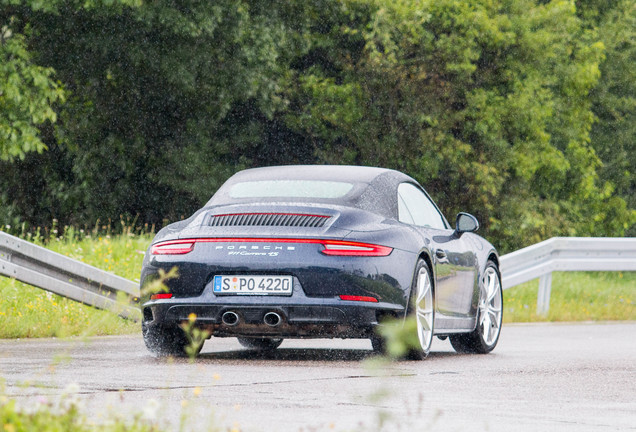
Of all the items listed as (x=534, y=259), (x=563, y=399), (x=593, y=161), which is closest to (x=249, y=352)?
(x=563, y=399)

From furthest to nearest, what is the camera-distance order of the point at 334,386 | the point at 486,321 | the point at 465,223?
the point at 486,321, the point at 465,223, the point at 334,386

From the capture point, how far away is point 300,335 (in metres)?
9.13

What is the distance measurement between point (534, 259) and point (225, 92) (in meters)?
14.8

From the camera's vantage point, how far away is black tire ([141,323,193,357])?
378 inches

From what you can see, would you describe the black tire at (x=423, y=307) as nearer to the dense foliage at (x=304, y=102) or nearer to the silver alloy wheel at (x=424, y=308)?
the silver alloy wheel at (x=424, y=308)

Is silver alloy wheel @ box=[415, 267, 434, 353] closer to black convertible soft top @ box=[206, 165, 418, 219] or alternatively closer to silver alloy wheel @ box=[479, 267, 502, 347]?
black convertible soft top @ box=[206, 165, 418, 219]

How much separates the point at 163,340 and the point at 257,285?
43.3 inches

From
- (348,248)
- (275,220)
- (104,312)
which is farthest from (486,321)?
(104,312)

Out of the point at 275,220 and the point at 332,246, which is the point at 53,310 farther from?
the point at 332,246

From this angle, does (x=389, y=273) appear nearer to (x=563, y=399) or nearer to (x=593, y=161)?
(x=563, y=399)

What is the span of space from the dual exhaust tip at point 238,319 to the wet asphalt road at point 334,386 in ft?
0.98

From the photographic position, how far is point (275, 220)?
9.20m

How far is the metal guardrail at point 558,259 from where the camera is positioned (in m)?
16.5

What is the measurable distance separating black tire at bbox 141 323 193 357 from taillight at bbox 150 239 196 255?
58 centimetres
